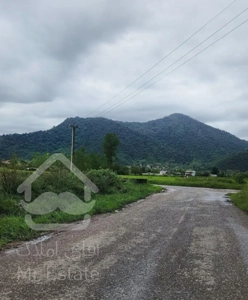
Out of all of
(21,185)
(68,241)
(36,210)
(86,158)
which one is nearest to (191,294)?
(68,241)

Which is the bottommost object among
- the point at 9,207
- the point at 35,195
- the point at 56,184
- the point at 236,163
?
the point at 9,207

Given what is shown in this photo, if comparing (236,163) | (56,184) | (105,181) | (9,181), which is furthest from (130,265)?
(236,163)

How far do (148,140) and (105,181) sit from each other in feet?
316

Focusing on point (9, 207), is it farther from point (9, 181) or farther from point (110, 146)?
point (110, 146)

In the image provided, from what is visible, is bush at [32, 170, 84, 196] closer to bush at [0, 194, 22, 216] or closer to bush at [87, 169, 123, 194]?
bush at [0, 194, 22, 216]

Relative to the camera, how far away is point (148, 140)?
114 meters

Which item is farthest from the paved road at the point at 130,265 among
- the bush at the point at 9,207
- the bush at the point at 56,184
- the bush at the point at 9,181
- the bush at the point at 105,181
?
the bush at the point at 105,181

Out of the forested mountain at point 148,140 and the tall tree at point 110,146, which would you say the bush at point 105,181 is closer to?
the forested mountain at point 148,140

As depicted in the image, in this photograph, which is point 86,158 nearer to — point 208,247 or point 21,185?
point 21,185

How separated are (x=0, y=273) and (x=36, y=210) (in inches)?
217

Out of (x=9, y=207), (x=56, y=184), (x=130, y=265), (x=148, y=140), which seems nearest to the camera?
(x=130, y=265)

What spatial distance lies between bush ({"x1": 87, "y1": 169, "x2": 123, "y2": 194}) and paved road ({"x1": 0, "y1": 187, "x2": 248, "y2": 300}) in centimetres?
974

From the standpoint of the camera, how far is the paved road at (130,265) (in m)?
4.05

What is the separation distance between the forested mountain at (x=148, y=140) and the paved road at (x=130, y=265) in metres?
47.3
